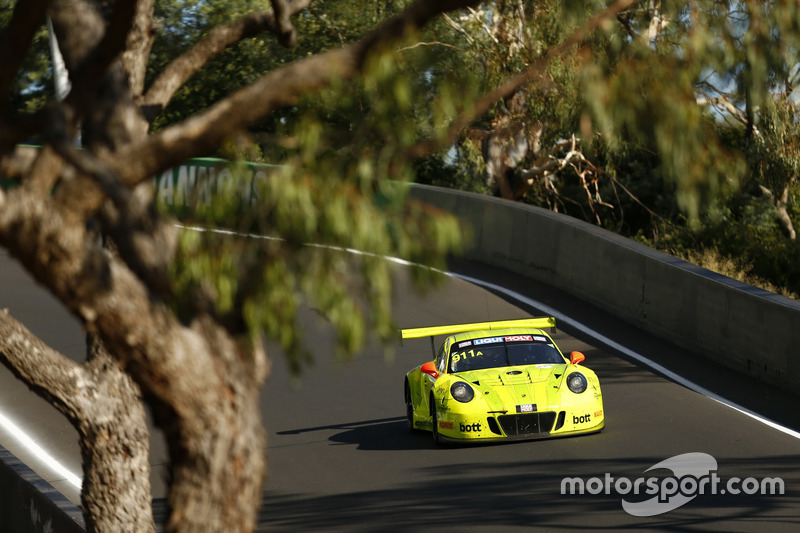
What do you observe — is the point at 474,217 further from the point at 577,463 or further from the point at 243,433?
the point at 243,433

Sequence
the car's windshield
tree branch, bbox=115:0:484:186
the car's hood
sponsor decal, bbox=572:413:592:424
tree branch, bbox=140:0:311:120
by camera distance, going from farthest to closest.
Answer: the car's windshield → sponsor decal, bbox=572:413:592:424 → the car's hood → tree branch, bbox=140:0:311:120 → tree branch, bbox=115:0:484:186

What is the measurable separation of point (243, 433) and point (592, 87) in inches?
82.6

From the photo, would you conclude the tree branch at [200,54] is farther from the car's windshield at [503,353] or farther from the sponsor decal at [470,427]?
the car's windshield at [503,353]

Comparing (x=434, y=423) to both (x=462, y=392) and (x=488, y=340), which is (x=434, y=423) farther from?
(x=488, y=340)

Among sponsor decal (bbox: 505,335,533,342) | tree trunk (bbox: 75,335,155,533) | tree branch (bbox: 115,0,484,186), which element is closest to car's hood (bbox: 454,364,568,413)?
sponsor decal (bbox: 505,335,533,342)

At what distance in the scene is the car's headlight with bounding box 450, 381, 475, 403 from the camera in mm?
12430

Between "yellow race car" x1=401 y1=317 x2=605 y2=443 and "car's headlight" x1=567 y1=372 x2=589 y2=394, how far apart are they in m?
0.01

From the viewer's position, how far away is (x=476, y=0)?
16.1ft

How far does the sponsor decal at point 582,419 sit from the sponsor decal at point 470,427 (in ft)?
3.47

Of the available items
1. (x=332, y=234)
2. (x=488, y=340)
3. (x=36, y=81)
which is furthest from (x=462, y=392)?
(x=36, y=81)

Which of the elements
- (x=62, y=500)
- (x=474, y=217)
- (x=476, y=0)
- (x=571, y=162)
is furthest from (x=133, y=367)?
(x=571, y=162)

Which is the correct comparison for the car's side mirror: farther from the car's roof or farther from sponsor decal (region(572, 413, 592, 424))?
sponsor decal (region(572, 413, 592, 424))

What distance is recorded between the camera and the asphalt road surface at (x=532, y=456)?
10.1 m

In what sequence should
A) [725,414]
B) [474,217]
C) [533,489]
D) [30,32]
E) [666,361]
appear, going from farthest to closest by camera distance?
[474,217] → [666,361] → [725,414] → [533,489] → [30,32]
